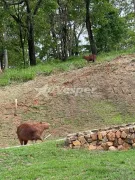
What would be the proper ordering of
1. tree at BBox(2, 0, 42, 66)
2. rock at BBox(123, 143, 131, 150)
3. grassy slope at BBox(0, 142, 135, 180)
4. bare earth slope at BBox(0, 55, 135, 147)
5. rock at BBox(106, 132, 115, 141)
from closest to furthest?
grassy slope at BBox(0, 142, 135, 180)
rock at BBox(123, 143, 131, 150)
rock at BBox(106, 132, 115, 141)
bare earth slope at BBox(0, 55, 135, 147)
tree at BBox(2, 0, 42, 66)

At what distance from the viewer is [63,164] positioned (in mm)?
7230

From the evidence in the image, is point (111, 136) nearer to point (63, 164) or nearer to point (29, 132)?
point (63, 164)

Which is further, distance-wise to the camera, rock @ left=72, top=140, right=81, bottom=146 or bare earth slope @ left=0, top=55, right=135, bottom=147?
bare earth slope @ left=0, top=55, right=135, bottom=147

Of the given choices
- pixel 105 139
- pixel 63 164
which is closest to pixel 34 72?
pixel 105 139

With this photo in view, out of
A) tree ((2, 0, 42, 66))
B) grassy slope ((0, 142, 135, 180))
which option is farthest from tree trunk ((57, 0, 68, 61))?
grassy slope ((0, 142, 135, 180))

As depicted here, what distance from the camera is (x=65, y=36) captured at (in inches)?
1063

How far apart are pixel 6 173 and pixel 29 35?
55.1ft

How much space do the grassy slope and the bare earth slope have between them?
403cm

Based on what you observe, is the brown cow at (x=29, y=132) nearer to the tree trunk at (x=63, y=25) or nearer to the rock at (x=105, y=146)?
the rock at (x=105, y=146)

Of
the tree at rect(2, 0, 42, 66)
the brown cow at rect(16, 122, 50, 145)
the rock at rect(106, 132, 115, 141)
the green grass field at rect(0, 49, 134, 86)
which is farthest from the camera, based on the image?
the tree at rect(2, 0, 42, 66)

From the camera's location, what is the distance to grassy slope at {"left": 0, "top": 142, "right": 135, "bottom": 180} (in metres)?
6.50

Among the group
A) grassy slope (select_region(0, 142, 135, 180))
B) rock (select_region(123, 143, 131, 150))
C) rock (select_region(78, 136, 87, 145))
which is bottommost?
rock (select_region(123, 143, 131, 150))

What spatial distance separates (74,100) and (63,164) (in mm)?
8700

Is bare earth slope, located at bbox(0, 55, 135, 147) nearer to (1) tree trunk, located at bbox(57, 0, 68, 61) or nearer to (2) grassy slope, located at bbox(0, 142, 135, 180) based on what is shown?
(2) grassy slope, located at bbox(0, 142, 135, 180)
